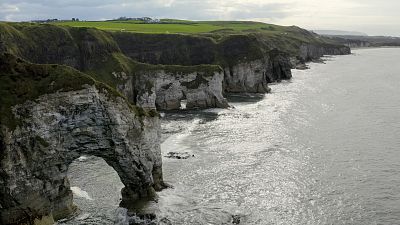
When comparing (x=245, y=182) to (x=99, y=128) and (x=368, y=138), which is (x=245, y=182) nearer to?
(x=99, y=128)

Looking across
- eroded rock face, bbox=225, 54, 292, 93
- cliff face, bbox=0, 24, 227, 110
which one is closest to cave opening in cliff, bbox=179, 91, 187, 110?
cliff face, bbox=0, 24, 227, 110

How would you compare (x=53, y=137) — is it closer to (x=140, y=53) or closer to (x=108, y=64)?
(x=108, y=64)

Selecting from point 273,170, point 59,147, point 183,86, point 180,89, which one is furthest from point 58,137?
point 180,89

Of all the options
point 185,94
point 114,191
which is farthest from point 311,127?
point 114,191

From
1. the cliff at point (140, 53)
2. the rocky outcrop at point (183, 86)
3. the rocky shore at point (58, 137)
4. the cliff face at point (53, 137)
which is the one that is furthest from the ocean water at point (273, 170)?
the cliff at point (140, 53)

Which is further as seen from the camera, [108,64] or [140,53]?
[140,53]

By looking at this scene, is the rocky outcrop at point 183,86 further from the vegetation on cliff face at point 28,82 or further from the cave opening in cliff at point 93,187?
the vegetation on cliff face at point 28,82
